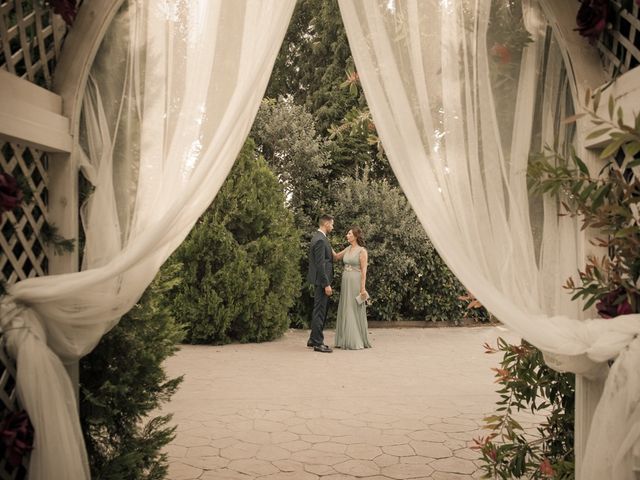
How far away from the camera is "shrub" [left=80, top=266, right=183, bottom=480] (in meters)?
2.96

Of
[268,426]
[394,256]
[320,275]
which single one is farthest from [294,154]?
[268,426]

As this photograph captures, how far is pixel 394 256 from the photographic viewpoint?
35.6ft

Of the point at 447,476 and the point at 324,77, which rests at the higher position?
the point at 324,77

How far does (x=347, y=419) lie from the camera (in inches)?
196

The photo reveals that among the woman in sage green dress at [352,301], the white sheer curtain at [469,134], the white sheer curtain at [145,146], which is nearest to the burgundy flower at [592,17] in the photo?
the white sheer curtain at [469,134]

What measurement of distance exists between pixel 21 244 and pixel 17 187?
44cm

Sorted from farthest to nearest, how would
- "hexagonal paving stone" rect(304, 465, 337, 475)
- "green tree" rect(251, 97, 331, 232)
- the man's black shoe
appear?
"green tree" rect(251, 97, 331, 232)
the man's black shoe
"hexagonal paving stone" rect(304, 465, 337, 475)

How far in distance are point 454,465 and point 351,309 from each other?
4.69 meters

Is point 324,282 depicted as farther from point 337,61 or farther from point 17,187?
point 337,61

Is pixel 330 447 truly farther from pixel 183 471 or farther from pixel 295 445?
pixel 183 471

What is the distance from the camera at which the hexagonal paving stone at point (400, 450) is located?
4168 millimetres

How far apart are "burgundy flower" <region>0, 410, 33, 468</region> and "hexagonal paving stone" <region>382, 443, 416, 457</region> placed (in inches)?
106

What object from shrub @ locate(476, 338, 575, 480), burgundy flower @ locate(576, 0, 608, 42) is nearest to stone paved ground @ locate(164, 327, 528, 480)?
shrub @ locate(476, 338, 575, 480)

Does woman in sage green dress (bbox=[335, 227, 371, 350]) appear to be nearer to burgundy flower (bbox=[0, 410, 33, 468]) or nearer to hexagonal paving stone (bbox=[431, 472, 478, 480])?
hexagonal paving stone (bbox=[431, 472, 478, 480])
